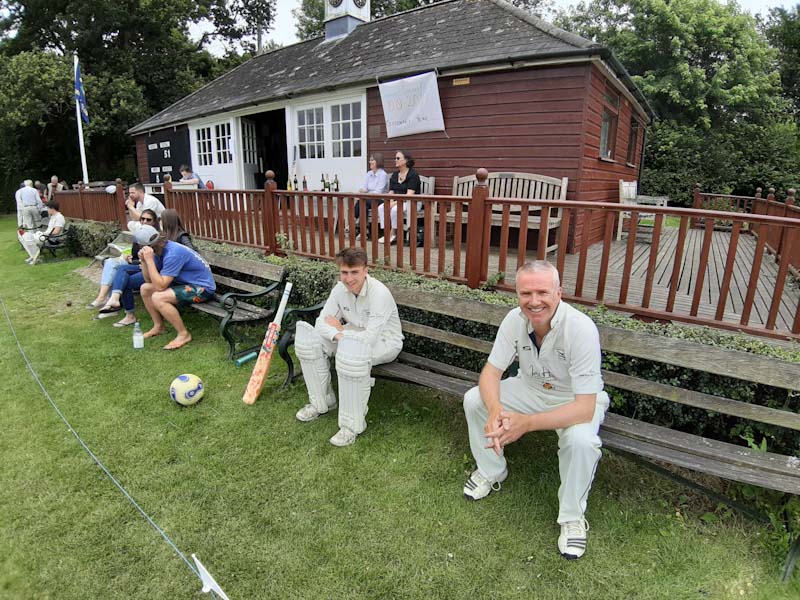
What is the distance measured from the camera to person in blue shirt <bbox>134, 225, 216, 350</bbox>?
4.66m

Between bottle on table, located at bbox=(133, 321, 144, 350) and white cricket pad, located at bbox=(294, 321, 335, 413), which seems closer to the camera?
white cricket pad, located at bbox=(294, 321, 335, 413)

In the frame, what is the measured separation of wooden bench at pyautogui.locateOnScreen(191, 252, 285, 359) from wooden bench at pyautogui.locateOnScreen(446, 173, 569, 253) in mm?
2589

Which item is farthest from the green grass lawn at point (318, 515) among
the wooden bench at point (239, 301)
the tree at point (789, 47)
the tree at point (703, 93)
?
the tree at point (789, 47)

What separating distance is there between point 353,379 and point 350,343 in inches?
9.0

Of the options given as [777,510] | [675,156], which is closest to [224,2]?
[675,156]

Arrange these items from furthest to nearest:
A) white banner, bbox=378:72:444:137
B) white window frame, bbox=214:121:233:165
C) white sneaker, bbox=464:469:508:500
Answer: white window frame, bbox=214:121:233:165, white banner, bbox=378:72:444:137, white sneaker, bbox=464:469:508:500

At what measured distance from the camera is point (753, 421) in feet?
8.42

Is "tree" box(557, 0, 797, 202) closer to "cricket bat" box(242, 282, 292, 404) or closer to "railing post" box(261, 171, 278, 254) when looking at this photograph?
"railing post" box(261, 171, 278, 254)

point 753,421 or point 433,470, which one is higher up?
point 753,421

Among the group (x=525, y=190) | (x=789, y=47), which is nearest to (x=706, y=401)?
(x=525, y=190)

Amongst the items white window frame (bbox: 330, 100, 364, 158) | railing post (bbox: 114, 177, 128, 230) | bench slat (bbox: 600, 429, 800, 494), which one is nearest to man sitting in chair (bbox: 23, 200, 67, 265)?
railing post (bbox: 114, 177, 128, 230)

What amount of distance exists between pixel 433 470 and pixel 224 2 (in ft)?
92.4

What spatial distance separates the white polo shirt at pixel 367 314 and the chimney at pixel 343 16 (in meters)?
9.20

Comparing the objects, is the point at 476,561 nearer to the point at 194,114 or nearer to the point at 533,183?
the point at 533,183
